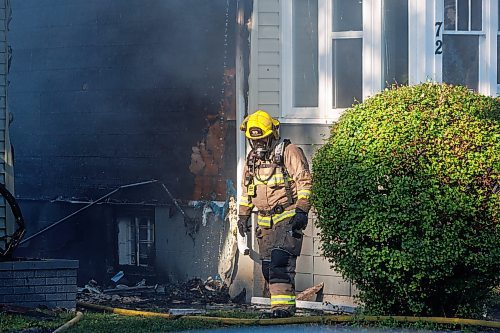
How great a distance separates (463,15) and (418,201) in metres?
3.22

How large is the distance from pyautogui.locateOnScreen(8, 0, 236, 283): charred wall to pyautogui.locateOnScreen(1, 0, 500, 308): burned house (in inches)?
0.8

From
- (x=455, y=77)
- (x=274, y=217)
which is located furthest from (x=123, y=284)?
(x=455, y=77)

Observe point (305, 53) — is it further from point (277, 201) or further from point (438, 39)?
point (277, 201)

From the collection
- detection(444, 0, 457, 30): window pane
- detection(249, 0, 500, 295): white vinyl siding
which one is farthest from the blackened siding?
detection(444, 0, 457, 30): window pane

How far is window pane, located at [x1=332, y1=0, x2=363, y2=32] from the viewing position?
37.7 feet

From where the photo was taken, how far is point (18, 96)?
50.3ft

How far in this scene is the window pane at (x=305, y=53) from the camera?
11.7 m

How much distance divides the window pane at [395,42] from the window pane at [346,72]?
1.01ft

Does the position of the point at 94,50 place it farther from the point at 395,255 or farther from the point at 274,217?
the point at 395,255

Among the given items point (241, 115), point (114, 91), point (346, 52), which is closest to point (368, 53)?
point (346, 52)

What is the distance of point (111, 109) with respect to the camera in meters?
14.4

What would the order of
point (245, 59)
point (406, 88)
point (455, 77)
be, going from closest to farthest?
1. point (406, 88)
2. point (455, 77)
3. point (245, 59)

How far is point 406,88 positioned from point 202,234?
4.58m

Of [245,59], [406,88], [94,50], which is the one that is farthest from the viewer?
[94,50]
